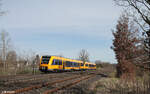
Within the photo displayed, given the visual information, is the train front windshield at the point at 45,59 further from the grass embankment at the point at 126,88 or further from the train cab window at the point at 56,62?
the grass embankment at the point at 126,88

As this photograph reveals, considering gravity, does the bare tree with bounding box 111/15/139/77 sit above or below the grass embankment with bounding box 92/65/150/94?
above

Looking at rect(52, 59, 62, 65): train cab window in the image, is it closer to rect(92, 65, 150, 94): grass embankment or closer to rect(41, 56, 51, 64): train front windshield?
rect(41, 56, 51, 64): train front windshield

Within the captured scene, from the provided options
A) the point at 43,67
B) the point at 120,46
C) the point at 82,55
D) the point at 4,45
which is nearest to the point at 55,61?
the point at 43,67

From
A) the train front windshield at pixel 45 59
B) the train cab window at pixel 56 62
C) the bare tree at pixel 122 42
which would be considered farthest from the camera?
the train cab window at pixel 56 62

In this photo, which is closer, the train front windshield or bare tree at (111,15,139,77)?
bare tree at (111,15,139,77)

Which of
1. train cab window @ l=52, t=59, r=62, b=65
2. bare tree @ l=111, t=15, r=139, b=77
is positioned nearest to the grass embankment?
bare tree @ l=111, t=15, r=139, b=77

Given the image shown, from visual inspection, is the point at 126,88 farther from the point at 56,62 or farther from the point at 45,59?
the point at 56,62

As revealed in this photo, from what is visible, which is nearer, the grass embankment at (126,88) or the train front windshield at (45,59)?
the grass embankment at (126,88)

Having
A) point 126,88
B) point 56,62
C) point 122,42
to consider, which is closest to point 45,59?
point 56,62

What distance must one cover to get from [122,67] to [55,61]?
1122cm

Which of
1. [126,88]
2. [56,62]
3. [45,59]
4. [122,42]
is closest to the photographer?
[126,88]

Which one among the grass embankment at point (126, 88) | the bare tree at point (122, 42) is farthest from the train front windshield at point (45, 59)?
the grass embankment at point (126, 88)

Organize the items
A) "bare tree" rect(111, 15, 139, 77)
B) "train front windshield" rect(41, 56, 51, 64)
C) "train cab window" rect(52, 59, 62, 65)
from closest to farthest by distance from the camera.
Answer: "bare tree" rect(111, 15, 139, 77) → "train front windshield" rect(41, 56, 51, 64) → "train cab window" rect(52, 59, 62, 65)

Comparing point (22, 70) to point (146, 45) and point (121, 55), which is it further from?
point (146, 45)
